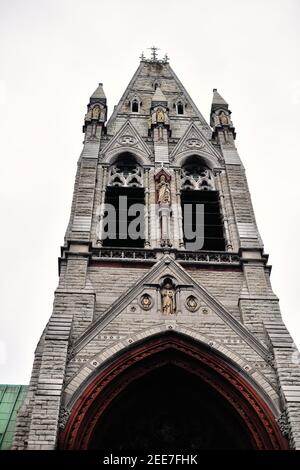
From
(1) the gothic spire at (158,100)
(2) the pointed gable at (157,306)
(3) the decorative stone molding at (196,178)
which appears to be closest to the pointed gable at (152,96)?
(1) the gothic spire at (158,100)

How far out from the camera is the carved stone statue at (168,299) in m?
14.9

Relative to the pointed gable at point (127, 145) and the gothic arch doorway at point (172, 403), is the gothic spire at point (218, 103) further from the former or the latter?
the gothic arch doorway at point (172, 403)

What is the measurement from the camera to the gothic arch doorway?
12898 millimetres

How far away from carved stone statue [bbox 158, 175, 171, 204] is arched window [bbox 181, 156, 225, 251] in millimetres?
675

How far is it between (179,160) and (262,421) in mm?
11380

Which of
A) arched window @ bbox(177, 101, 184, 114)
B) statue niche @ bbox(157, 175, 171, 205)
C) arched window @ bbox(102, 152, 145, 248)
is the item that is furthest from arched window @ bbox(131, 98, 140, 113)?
statue niche @ bbox(157, 175, 171, 205)

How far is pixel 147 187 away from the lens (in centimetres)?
2009

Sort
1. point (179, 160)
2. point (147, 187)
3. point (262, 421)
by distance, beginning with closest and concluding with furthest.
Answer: point (262, 421) → point (147, 187) → point (179, 160)

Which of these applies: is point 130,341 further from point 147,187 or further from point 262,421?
point 147,187

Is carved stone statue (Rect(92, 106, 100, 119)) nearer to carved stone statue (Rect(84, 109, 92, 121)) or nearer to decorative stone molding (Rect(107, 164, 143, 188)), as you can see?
carved stone statue (Rect(84, 109, 92, 121))

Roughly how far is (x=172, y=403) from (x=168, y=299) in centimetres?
267

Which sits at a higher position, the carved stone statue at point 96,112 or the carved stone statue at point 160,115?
the carved stone statue at point 96,112

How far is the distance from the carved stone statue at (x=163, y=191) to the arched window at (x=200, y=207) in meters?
0.68
